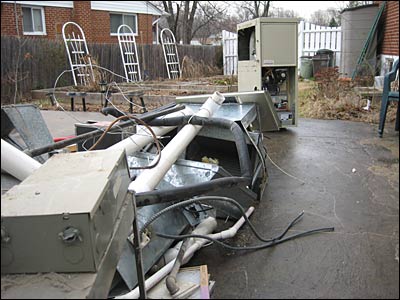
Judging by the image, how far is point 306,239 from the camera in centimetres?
246

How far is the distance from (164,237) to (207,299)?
0.56 meters

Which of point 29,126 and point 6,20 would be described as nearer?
point 6,20

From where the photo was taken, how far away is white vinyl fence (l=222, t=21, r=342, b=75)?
12311 mm

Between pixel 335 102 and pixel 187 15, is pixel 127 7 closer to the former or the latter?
pixel 187 15

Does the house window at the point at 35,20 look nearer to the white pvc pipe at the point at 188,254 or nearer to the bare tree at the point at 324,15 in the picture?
the bare tree at the point at 324,15

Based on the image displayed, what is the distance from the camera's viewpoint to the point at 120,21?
1493 centimetres

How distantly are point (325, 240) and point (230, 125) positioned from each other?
105cm

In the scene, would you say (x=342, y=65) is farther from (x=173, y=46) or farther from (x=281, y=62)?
(x=281, y=62)

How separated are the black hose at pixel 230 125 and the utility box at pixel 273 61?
241cm

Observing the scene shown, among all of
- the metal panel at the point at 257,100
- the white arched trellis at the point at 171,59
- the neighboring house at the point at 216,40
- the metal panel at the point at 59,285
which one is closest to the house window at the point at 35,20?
the white arched trellis at the point at 171,59

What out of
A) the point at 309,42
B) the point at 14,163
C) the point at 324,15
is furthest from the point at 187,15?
the point at 14,163

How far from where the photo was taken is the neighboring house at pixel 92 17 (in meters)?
11.3

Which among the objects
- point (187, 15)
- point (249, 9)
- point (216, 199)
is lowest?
point (216, 199)

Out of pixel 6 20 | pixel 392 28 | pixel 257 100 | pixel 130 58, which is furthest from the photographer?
pixel 130 58
